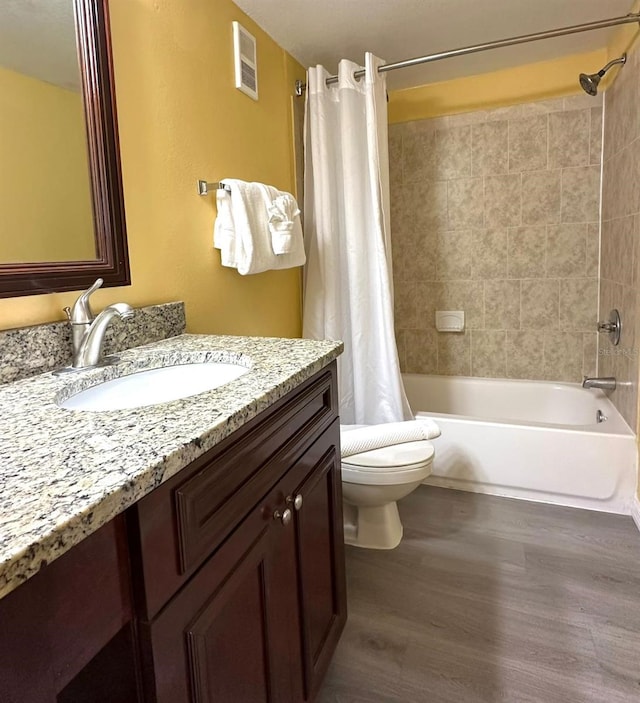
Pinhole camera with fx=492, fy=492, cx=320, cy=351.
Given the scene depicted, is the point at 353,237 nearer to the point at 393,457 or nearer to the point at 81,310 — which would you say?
the point at 393,457

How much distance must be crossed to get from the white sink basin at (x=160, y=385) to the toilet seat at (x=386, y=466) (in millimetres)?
724

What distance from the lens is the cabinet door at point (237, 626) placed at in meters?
0.64

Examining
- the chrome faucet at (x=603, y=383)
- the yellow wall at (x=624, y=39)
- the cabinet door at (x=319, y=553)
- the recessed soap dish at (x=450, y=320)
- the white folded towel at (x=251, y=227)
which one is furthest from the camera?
Answer: the recessed soap dish at (x=450, y=320)

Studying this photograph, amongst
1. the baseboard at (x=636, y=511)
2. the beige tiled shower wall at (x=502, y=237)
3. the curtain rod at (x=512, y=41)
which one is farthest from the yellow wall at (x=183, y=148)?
the baseboard at (x=636, y=511)

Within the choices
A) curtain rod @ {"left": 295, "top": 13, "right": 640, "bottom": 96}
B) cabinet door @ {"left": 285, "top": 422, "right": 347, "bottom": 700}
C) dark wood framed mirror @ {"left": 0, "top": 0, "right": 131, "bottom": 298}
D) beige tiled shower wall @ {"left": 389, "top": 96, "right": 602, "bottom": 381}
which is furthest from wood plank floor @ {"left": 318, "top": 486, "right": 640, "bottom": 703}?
curtain rod @ {"left": 295, "top": 13, "right": 640, "bottom": 96}

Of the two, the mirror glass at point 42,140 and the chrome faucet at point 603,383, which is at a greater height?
the mirror glass at point 42,140

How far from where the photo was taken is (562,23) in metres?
2.09

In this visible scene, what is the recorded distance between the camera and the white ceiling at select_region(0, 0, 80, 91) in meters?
1.05

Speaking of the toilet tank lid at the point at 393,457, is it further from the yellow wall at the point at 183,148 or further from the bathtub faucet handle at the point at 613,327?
A: the bathtub faucet handle at the point at 613,327

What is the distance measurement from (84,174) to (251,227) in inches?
23.4

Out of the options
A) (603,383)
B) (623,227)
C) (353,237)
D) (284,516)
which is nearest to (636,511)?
(603,383)

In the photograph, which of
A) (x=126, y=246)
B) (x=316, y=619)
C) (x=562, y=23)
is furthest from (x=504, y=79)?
(x=316, y=619)

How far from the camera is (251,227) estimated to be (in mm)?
1705

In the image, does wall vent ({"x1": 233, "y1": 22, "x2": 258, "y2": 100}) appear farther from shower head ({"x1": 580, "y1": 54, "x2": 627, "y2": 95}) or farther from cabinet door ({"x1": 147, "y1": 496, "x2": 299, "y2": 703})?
cabinet door ({"x1": 147, "y1": 496, "x2": 299, "y2": 703})
